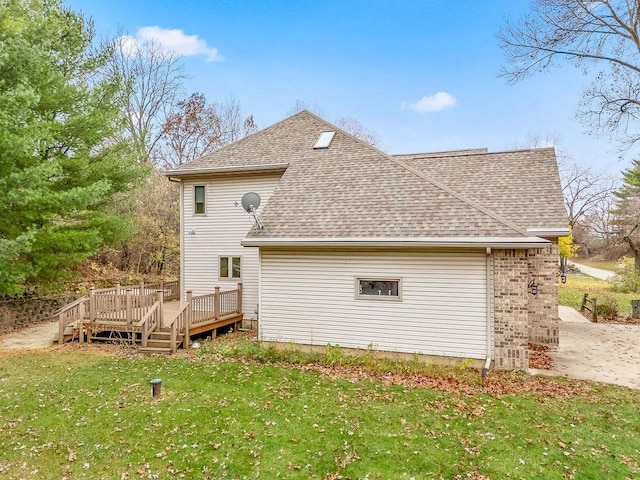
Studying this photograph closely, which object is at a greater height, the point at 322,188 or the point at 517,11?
the point at 517,11

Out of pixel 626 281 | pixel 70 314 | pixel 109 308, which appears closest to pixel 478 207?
pixel 109 308

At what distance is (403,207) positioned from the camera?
31.6ft

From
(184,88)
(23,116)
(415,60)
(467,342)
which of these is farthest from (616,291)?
(184,88)

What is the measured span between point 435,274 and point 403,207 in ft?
6.37

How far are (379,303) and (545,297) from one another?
513 cm

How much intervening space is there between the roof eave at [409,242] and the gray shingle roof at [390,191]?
0.58 ft

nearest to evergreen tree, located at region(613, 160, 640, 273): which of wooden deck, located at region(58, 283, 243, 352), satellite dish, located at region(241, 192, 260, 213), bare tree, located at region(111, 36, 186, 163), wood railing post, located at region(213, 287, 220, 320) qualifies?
satellite dish, located at region(241, 192, 260, 213)

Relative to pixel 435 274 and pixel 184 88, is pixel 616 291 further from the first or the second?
pixel 184 88

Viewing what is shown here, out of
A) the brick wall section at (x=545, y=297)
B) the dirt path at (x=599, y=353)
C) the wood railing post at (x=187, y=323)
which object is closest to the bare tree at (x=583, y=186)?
the dirt path at (x=599, y=353)

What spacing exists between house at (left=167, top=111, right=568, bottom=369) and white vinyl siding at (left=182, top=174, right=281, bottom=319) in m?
0.05

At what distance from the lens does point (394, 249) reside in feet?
29.5

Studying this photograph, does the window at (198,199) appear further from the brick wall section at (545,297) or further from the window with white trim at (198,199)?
the brick wall section at (545,297)

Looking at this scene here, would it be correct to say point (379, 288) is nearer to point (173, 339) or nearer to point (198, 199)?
point (173, 339)

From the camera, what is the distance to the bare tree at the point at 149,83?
1029 inches
